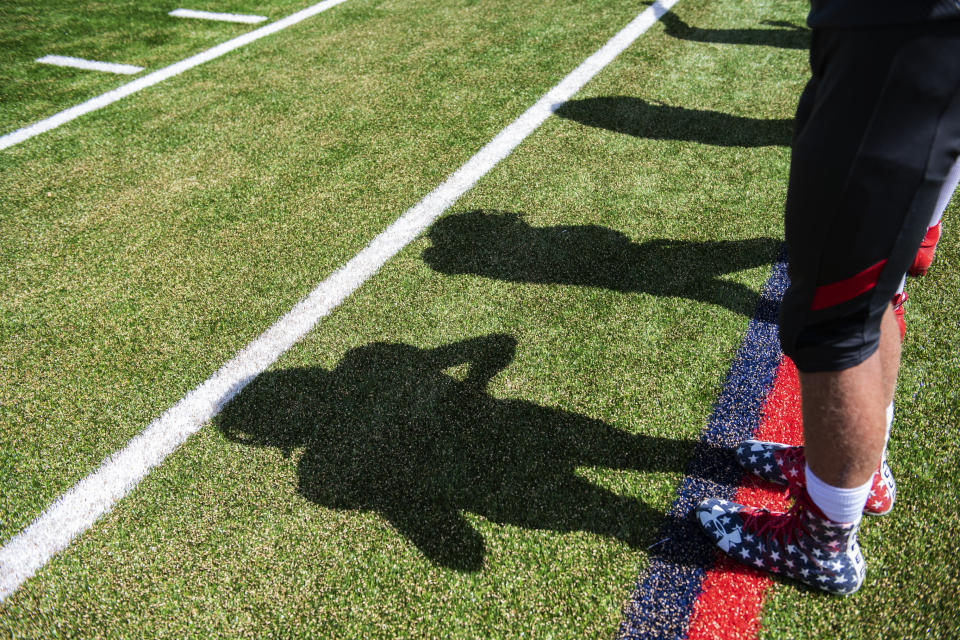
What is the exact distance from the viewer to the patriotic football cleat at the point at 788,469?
174cm

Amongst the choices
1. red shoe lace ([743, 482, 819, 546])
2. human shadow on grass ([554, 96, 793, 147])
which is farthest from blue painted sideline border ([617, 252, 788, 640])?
human shadow on grass ([554, 96, 793, 147])

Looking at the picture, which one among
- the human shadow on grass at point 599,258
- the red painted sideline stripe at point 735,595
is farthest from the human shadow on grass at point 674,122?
the red painted sideline stripe at point 735,595

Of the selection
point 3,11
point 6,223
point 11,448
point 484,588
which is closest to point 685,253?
point 484,588

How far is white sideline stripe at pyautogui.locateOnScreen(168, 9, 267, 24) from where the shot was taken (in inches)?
226

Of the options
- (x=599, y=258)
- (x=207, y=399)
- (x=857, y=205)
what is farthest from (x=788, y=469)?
(x=207, y=399)

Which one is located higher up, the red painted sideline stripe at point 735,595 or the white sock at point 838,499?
the white sock at point 838,499

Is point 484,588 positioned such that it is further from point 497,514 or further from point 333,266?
point 333,266

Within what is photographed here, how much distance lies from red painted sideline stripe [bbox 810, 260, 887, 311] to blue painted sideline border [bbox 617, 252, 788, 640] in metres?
0.84

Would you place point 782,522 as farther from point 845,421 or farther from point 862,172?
point 862,172

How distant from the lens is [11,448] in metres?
2.09

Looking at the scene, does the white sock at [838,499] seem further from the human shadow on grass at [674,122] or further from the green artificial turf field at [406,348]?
the human shadow on grass at [674,122]

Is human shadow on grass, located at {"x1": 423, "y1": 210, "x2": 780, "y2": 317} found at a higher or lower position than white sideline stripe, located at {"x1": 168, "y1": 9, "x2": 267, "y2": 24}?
lower

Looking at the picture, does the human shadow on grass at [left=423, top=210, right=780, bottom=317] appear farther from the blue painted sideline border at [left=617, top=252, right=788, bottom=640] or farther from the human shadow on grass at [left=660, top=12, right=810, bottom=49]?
the human shadow on grass at [left=660, top=12, right=810, bottom=49]

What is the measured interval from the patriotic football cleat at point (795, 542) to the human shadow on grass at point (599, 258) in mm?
1091
